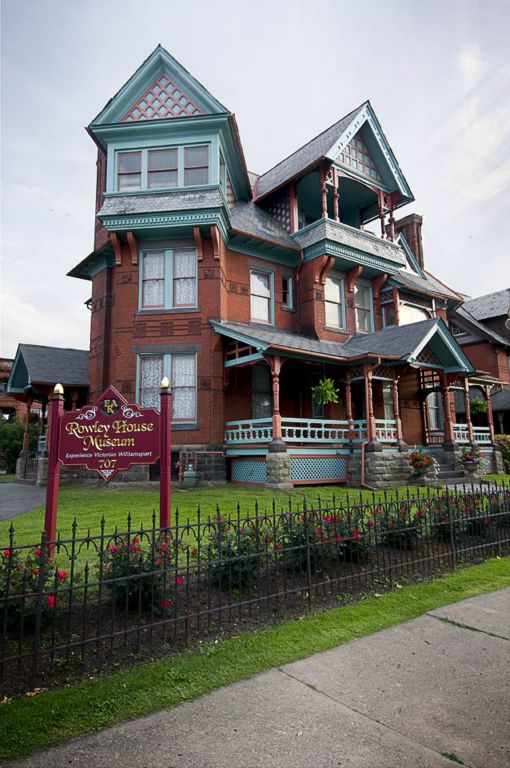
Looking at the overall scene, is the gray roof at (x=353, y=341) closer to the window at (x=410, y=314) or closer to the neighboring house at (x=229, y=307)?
the neighboring house at (x=229, y=307)

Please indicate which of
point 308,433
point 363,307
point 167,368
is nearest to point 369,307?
point 363,307

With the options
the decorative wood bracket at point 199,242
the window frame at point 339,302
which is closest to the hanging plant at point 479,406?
the window frame at point 339,302

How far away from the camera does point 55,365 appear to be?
21156 mm

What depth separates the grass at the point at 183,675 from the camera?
3.27 m

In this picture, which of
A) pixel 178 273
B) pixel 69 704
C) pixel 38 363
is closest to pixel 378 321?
pixel 178 273

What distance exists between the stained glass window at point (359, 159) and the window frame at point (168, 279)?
8.62m

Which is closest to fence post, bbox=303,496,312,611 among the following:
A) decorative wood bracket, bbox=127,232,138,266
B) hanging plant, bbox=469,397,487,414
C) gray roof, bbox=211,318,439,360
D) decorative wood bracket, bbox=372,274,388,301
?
gray roof, bbox=211,318,439,360

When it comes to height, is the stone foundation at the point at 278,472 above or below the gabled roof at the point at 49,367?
below

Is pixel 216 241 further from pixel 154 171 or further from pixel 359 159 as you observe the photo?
pixel 359 159

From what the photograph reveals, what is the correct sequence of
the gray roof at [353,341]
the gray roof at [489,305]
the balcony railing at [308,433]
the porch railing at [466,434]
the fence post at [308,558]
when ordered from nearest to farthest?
the fence post at [308,558]
the gray roof at [353,341]
the balcony railing at [308,433]
the porch railing at [466,434]
the gray roof at [489,305]

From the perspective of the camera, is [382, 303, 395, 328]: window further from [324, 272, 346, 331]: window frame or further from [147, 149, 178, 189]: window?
[147, 149, 178, 189]: window

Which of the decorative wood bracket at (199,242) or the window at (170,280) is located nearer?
the decorative wood bracket at (199,242)

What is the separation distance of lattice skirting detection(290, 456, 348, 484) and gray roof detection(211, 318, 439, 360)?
351cm

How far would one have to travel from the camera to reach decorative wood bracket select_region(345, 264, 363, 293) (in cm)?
2098
